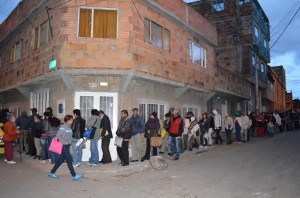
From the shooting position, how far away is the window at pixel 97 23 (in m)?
10.7

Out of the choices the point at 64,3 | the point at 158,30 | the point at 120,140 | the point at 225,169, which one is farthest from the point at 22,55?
the point at 225,169

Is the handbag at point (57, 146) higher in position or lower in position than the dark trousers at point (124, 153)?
higher

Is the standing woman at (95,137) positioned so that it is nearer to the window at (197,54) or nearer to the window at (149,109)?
the window at (149,109)

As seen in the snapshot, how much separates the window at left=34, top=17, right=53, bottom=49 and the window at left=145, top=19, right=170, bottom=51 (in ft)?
12.8

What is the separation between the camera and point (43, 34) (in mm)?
12180

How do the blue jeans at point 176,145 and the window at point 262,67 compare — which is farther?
the window at point 262,67

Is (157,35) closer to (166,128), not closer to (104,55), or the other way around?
(104,55)

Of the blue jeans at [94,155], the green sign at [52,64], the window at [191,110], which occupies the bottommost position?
the blue jeans at [94,155]

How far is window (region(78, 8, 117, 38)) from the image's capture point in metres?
10.7

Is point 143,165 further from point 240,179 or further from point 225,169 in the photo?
point 240,179

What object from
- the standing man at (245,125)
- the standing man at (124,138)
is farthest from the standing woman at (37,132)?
the standing man at (245,125)

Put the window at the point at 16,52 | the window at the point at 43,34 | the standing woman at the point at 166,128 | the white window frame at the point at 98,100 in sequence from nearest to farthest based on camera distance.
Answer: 1. the white window frame at the point at 98,100
2. the standing woman at the point at 166,128
3. the window at the point at 43,34
4. the window at the point at 16,52

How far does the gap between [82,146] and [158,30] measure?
20.3 ft

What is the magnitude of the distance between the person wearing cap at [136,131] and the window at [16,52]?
27.0 ft
